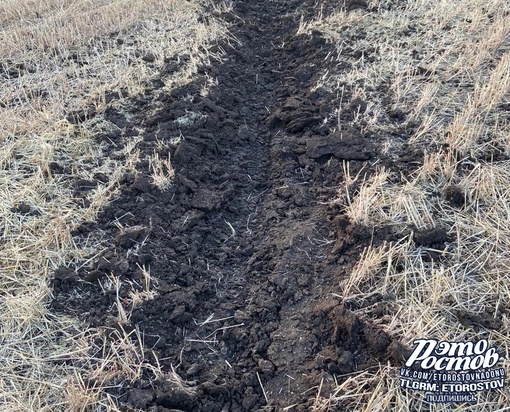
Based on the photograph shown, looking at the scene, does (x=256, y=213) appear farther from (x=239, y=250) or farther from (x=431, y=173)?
(x=431, y=173)

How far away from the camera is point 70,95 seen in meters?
5.11

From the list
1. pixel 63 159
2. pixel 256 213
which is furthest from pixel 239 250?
pixel 63 159

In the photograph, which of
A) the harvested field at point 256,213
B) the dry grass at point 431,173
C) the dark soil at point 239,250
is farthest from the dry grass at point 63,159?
the dry grass at point 431,173

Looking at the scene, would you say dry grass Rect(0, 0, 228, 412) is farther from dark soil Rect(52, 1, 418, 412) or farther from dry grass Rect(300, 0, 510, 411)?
dry grass Rect(300, 0, 510, 411)

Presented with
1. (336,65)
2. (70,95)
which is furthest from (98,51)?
(336,65)

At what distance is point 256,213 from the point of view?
391 cm

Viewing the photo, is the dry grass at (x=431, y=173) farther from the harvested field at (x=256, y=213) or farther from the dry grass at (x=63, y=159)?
the dry grass at (x=63, y=159)

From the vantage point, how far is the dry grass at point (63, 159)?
9.21ft

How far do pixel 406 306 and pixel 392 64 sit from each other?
9.87 feet

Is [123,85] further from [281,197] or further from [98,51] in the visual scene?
[281,197]

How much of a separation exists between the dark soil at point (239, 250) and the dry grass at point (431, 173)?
129mm

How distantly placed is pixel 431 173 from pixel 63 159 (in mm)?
2926

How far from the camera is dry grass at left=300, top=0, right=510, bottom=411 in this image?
2750 mm

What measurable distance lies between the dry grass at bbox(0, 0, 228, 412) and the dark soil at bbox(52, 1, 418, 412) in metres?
0.12
